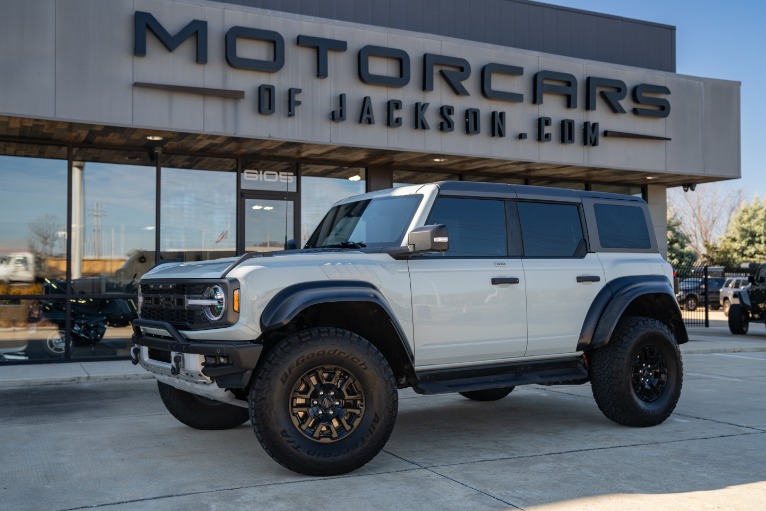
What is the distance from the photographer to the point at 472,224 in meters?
6.62

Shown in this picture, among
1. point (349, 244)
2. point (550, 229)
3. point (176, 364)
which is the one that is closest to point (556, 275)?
point (550, 229)

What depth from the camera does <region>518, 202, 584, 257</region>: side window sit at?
692 cm

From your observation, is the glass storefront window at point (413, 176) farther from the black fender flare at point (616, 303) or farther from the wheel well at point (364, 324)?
the wheel well at point (364, 324)

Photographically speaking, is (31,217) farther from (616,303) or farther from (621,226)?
(616,303)

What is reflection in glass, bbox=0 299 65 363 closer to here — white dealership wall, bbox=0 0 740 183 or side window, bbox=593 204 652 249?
white dealership wall, bbox=0 0 740 183

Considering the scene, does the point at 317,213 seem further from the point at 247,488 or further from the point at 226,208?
the point at 247,488

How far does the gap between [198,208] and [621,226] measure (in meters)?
8.59

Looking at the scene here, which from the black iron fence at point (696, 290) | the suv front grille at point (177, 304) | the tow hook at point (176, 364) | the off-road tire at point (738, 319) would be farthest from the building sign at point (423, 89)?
the black iron fence at point (696, 290)

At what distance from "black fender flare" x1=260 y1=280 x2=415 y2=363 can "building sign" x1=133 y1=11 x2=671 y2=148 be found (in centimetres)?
723

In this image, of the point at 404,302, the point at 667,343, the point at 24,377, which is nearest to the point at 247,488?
the point at 404,302

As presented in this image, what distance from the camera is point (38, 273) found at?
12.9m

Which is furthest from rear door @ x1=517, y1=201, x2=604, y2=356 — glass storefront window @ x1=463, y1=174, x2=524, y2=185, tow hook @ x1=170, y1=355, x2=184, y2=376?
glass storefront window @ x1=463, y1=174, x2=524, y2=185

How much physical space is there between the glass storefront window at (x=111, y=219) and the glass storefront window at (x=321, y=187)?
9.30 ft

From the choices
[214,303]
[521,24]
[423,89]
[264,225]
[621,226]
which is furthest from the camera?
[521,24]
